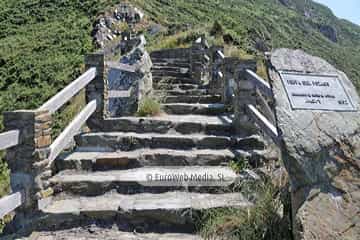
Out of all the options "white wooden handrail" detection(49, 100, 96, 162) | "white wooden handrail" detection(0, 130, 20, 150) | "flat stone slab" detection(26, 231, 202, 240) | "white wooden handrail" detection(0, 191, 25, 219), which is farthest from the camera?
"white wooden handrail" detection(49, 100, 96, 162)

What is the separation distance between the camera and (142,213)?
371 cm

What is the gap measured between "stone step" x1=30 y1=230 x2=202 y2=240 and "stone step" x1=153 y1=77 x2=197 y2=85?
17.9 ft

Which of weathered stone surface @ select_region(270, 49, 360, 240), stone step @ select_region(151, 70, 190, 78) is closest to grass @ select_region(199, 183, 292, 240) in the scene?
weathered stone surface @ select_region(270, 49, 360, 240)

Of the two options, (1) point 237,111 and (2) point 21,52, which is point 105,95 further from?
(2) point 21,52

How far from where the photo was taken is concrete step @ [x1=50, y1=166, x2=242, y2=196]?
162 inches

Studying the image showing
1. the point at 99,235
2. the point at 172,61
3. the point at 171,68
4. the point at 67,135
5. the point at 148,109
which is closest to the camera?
the point at 99,235

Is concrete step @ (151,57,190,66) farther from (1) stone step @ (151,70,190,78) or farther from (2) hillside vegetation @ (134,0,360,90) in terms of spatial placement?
(2) hillside vegetation @ (134,0,360,90)

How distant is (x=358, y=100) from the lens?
11.3 ft

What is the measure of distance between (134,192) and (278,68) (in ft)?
6.92

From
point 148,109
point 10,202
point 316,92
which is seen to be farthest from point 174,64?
point 10,202

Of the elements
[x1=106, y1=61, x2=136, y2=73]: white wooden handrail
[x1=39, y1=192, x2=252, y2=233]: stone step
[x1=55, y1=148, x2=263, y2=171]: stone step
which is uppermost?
[x1=106, y1=61, x2=136, y2=73]: white wooden handrail

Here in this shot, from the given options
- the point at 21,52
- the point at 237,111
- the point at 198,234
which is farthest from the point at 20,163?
the point at 21,52

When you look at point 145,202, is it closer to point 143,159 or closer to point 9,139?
point 143,159

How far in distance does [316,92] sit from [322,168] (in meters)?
0.83
